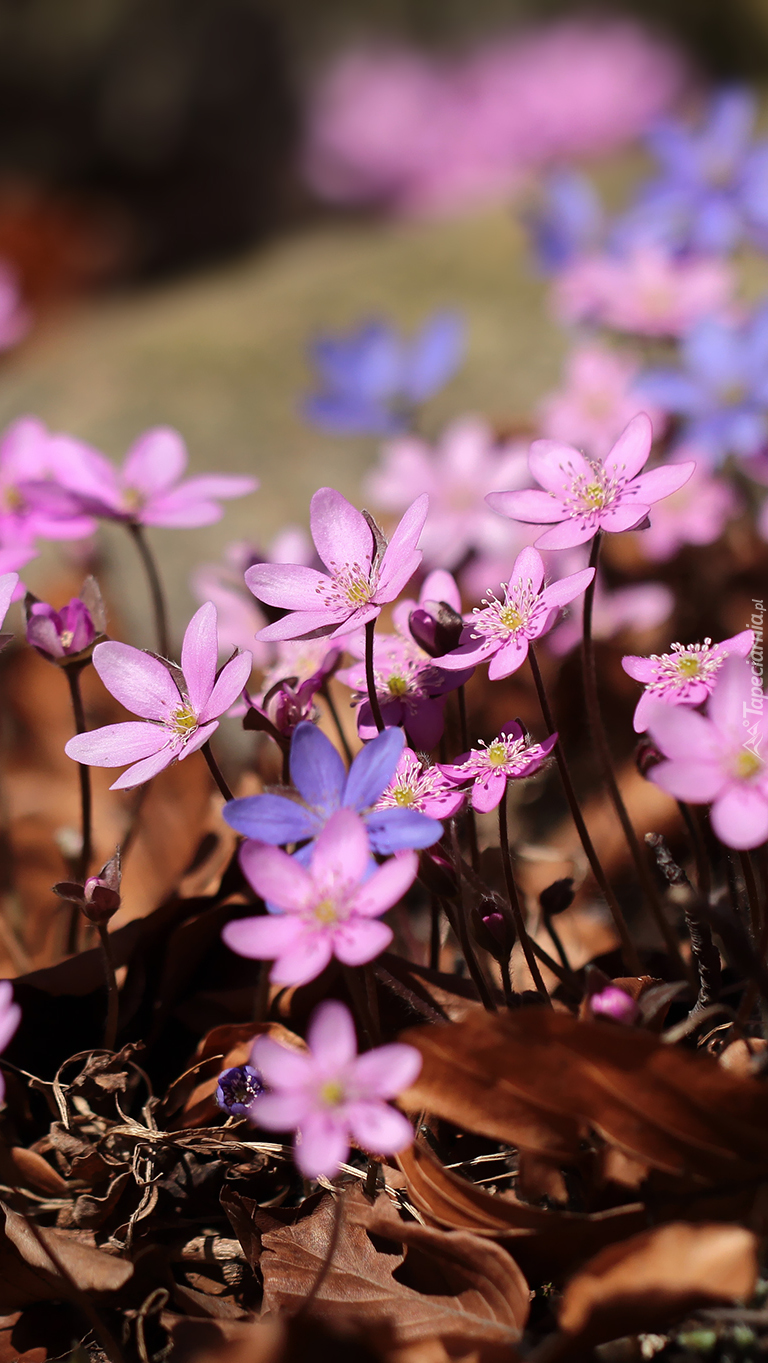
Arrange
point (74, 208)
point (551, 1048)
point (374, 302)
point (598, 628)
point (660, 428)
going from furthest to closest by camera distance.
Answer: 1. point (74, 208)
2. point (374, 302)
3. point (660, 428)
4. point (598, 628)
5. point (551, 1048)

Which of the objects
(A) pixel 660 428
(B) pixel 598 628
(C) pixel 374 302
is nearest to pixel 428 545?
(B) pixel 598 628

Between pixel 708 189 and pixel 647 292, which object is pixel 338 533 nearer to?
pixel 647 292

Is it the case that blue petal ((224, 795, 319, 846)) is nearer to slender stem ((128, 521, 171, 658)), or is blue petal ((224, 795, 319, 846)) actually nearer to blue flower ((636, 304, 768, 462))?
slender stem ((128, 521, 171, 658))

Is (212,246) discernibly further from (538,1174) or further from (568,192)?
(538,1174)

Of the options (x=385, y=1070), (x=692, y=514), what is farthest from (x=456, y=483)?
(x=385, y=1070)

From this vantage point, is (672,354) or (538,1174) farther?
(672,354)

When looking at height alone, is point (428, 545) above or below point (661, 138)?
below

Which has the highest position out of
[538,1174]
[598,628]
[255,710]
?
[255,710]
